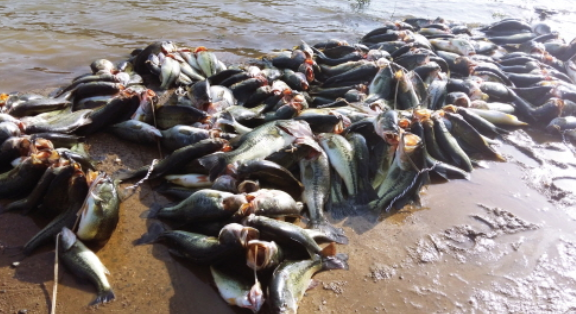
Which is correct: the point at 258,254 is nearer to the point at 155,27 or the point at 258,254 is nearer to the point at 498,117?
the point at 498,117

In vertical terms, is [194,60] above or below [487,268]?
above

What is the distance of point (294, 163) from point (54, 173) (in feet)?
8.64

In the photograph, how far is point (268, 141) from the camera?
505 cm

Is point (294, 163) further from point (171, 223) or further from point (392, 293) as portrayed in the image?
point (392, 293)

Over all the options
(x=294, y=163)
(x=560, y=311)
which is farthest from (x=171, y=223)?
(x=560, y=311)

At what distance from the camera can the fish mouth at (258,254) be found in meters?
3.50

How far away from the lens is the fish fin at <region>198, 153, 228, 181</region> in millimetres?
4535

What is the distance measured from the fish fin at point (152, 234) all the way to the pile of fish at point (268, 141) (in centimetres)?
2

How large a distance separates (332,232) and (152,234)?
72.9 inches

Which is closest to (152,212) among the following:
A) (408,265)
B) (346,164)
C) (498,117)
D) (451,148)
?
(346,164)

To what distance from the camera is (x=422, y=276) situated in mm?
3963

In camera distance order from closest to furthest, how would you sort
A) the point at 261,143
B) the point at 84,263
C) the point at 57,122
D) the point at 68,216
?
the point at 84,263 < the point at 68,216 < the point at 261,143 < the point at 57,122

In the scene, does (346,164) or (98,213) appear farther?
(346,164)

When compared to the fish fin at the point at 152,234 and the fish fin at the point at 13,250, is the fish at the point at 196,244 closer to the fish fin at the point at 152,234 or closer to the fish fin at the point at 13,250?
the fish fin at the point at 152,234
